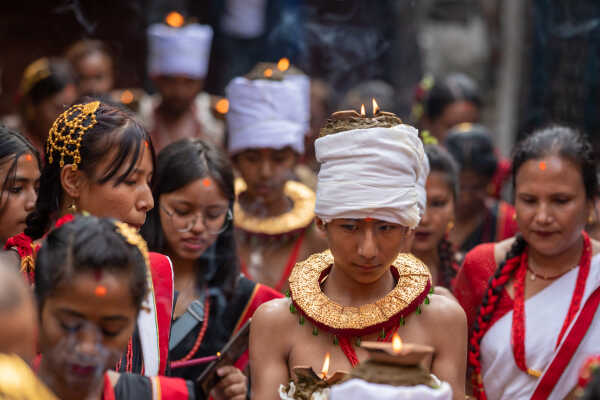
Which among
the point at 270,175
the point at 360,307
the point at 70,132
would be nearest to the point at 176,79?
the point at 270,175

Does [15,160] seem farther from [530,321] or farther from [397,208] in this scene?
[530,321]

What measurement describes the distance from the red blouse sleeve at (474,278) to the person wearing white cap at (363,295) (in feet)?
2.90

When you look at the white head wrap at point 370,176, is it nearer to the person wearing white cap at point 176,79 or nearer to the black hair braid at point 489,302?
the black hair braid at point 489,302

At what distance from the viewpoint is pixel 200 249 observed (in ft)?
11.7

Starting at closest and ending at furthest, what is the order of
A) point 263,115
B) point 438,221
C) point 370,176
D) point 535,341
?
point 370,176
point 535,341
point 438,221
point 263,115

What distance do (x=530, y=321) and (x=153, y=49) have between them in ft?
11.8

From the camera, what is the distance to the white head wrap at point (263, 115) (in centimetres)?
472

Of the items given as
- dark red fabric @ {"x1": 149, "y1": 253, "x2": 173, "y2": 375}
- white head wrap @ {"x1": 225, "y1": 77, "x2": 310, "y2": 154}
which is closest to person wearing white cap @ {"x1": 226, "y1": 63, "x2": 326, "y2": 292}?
white head wrap @ {"x1": 225, "y1": 77, "x2": 310, "y2": 154}

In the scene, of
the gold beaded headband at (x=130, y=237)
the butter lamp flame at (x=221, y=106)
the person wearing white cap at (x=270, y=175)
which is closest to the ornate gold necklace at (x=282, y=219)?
the person wearing white cap at (x=270, y=175)

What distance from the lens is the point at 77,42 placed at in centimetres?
630

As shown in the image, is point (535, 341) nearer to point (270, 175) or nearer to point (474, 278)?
point (474, 278)

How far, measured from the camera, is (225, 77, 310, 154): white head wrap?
472 centimetres

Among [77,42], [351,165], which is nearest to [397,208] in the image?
[351,165]

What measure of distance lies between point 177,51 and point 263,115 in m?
1.31
